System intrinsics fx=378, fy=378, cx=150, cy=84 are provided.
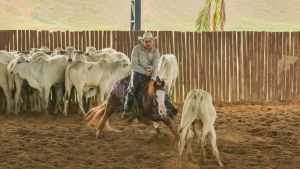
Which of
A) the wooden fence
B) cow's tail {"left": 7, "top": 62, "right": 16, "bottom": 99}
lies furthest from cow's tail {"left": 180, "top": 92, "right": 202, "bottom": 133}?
the wooden fence

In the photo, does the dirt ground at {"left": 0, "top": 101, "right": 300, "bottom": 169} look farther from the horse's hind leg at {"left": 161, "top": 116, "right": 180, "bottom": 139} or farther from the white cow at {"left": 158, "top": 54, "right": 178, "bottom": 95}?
the white cow at {"left": 158, "top": 54, "right": 178, "bottom": 95}

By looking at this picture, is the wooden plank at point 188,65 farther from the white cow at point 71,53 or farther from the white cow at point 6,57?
the white cow at point 6,57

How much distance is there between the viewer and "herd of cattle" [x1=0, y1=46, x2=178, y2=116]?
9.76 metres

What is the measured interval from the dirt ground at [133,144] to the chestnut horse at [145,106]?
13.1 inches

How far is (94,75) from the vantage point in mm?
9945

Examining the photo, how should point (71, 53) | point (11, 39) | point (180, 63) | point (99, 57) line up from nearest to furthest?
1. point (71, 53)
2. point (99, 57)
3. point (11, 39)
4. point (180, 63)

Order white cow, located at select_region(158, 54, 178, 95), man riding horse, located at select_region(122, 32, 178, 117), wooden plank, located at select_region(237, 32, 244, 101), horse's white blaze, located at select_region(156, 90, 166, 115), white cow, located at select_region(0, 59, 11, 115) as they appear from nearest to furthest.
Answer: horse's white blaze, located at select_region(156, 90, 166, 115), man riding horse, located at select_region(122, 32, 178, 117), white cow, located at select_region(0, 59, 11, 115), white cow, located at select_region(158, 54, 178, 95), wooden plank, located at select_region(237, 32, 244, 101)

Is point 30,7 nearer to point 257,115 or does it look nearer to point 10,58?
point 10,58

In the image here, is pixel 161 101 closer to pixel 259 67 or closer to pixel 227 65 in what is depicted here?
pixel 227 65

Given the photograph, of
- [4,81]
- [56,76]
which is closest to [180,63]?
[56,76]

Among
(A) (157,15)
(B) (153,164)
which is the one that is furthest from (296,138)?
(A) (157,15)

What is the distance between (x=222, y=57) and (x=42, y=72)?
19.3ft

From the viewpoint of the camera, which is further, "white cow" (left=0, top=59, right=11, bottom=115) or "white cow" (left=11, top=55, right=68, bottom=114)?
"white cow" (left=0, top=59, right=11, bottom=115)

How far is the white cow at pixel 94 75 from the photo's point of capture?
973 cm
